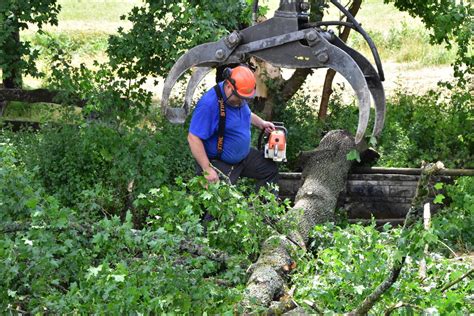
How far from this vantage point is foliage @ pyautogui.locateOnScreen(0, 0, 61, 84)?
1243 centimetres

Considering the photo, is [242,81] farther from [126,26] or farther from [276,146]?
[126,26]

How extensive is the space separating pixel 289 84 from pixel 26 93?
3.61 metres

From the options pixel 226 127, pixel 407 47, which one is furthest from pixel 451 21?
pixel 407 47

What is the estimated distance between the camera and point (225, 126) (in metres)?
10.3

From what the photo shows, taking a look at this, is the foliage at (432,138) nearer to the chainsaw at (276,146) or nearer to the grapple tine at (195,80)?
the chainsaw at (276,146)

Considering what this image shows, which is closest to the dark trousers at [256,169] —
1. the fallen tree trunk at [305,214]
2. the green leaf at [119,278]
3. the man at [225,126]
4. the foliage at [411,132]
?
the man at [225,126]

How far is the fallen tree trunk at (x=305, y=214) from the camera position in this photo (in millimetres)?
8234

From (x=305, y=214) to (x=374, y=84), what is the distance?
78.3 inches

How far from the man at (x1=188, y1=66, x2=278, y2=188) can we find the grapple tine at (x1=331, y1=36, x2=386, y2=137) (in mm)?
1326

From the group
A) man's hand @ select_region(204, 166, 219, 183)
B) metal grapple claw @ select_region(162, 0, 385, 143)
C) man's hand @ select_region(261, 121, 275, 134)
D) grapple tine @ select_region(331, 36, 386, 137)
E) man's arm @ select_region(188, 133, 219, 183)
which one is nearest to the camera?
metal grapple claw @ select_region(162, 0, 385, 143)

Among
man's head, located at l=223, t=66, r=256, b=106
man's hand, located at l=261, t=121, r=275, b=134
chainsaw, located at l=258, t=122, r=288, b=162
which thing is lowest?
chainsaw, located at l=258, t=122, r=288, b=162

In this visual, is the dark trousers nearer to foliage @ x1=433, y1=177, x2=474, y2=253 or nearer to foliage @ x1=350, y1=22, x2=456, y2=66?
foliage @ x1=433, y1=177, x2=474, y2=253

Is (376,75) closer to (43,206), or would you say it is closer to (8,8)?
(43,206)

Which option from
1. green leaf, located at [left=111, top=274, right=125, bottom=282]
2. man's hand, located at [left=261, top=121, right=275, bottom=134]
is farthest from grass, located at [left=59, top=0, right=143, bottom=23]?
green leaf, located at [left=111, top=274, right=125, bottom=282]
